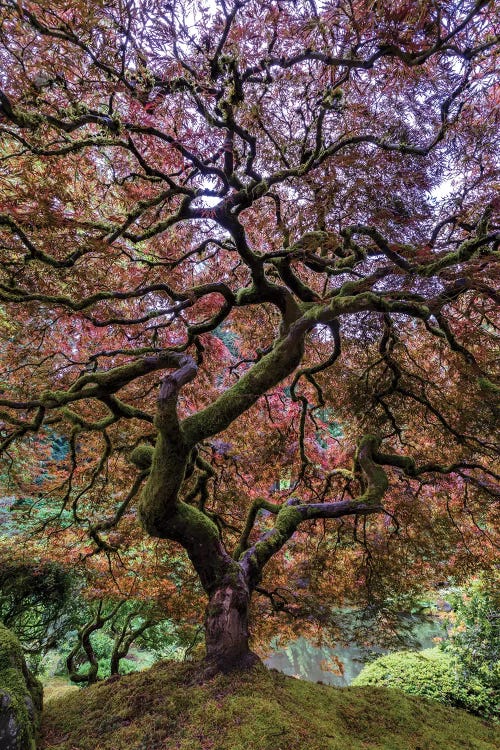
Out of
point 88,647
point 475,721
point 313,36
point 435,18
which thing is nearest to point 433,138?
point 435,18

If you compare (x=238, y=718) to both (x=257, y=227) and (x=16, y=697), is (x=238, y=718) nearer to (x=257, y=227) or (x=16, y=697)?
(x=16, y=697)

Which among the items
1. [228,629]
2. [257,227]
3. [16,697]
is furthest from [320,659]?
[257,227]

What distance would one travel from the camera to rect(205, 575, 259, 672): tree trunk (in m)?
2.46

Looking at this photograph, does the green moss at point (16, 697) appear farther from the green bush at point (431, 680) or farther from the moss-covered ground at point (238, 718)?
the green bush at point (431, 680)

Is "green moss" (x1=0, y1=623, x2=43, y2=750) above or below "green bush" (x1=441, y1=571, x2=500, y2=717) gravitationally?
below

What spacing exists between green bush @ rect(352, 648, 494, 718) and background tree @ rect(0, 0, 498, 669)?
1437 millimetres

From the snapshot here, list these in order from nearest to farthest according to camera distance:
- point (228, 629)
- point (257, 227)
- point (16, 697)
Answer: point (16, 697)
point (228, 629)
point (257, 227)

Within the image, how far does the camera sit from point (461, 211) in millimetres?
2914

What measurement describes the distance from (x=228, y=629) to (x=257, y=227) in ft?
11.3

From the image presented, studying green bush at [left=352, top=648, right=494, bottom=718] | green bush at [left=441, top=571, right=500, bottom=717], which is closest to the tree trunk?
green bush at [left=352, top=648, right=494, bottom=718]

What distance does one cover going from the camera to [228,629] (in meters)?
2.52

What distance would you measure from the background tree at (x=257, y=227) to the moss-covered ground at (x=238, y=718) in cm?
31

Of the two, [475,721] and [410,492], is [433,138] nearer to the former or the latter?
[410,492]

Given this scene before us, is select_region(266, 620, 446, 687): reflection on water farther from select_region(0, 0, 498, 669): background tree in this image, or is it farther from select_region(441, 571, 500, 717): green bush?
select_region(0, 0, 498, 669): background tree
